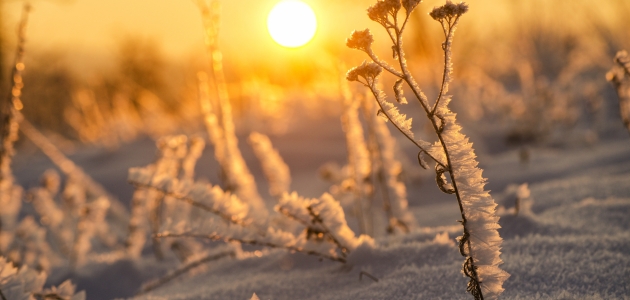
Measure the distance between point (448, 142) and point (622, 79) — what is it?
1073 millimetres

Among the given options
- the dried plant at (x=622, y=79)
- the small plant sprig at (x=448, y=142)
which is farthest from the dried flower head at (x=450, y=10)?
the dried plant at (x=622, y=79)

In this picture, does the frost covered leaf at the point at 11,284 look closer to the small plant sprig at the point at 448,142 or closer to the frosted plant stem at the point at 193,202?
the frosted plant stem at the point at 193,202

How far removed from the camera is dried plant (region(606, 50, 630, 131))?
137cm

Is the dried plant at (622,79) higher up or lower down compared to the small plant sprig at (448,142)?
higher up

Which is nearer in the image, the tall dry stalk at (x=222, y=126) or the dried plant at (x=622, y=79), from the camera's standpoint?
the dried plant at (x=622, y=79)

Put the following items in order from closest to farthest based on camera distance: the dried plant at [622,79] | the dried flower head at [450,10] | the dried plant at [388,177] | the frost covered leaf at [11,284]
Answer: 1. the dried flower head at [450,10]
2. the frost covered leaf at [11,284]
3. the dried plant at [622,79]
4. the dried plant at [388,177]

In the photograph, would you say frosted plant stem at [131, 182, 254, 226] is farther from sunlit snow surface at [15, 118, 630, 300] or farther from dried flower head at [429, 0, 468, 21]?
dried flower head at [429, 0, 468, 21]

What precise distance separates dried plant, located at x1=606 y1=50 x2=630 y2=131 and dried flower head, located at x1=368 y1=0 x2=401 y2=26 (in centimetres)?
88

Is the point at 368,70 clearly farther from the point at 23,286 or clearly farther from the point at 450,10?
the point at 23,286

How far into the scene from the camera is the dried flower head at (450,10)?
0.80m

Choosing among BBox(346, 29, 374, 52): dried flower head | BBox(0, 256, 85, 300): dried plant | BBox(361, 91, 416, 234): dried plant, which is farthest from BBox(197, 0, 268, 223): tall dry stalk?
BBox(346, 29, 374, 52): dried flower head

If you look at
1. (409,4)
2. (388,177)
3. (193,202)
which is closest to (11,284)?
(193,202)

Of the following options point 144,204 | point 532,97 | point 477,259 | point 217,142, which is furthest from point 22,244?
point 532,97

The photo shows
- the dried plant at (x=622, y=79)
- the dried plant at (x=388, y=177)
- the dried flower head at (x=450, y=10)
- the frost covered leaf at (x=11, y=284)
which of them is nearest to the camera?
the dried flower head at (x=450, y=10)
